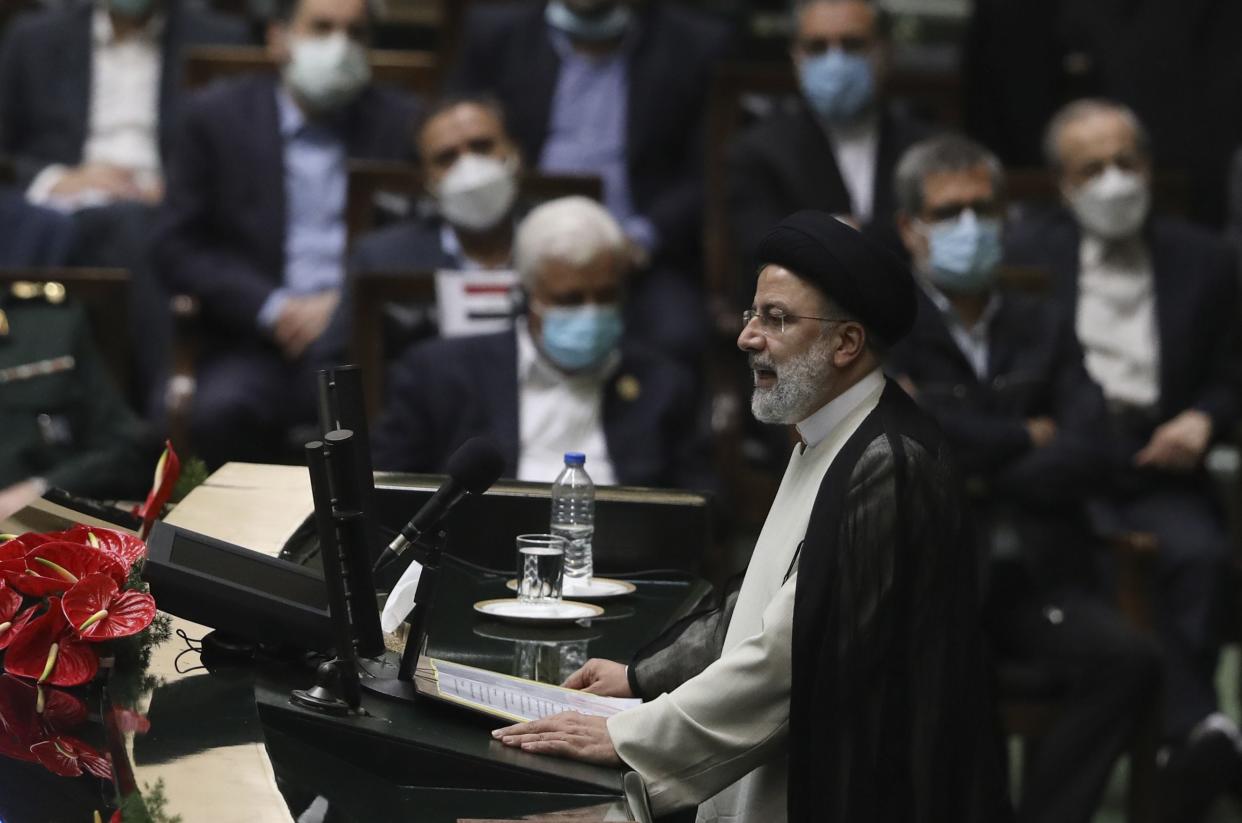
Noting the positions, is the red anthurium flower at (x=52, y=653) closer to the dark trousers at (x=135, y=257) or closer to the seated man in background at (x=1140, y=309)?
the seated man in background at (x=1140, y=309)

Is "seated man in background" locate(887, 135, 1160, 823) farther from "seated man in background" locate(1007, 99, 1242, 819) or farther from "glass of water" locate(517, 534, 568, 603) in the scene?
"glass of water" locate(517, 534, 568, 603)

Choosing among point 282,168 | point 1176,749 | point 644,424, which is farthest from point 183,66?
point 1176,749

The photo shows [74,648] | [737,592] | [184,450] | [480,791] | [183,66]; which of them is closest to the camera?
[480,791]

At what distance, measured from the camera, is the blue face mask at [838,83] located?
4836 mm

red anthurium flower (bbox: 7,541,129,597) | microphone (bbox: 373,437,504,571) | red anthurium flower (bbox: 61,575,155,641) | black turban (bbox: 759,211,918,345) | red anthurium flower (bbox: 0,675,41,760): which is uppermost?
black turban (bbox: 759,211,918,345)

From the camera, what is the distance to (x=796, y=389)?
2230 mm

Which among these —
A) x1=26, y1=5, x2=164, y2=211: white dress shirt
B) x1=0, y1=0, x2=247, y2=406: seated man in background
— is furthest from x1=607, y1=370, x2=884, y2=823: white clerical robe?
x1=26, y1=5, x2=164, y2=211: white dress shirt

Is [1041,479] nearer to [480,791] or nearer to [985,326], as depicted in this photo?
[985,326]

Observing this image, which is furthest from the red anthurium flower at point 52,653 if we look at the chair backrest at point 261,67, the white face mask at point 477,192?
the chair backrest at point 261,67

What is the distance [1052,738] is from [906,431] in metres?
1.73

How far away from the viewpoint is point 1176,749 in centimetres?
399

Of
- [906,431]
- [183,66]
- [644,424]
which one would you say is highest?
[183,66]

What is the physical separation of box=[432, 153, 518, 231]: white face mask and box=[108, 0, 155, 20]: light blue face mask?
4.62ft

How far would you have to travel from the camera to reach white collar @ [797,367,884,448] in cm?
225
